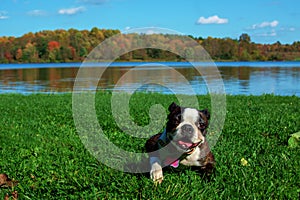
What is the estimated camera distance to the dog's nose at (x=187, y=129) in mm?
4277

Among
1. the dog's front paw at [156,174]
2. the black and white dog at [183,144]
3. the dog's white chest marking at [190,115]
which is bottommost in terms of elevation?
the dog's front paw at [156,174]

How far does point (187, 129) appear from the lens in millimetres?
4285

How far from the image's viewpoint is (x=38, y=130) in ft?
27.2

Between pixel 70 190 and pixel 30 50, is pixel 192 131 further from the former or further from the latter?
pixel 30 50

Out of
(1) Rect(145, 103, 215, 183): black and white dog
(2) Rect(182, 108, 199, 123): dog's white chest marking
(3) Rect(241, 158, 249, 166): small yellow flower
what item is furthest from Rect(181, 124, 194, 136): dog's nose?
(3) Rect(241, 158, 249, 166): small yellow flower

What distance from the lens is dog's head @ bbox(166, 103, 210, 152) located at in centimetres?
430

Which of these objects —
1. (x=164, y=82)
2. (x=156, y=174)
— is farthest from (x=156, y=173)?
(x=164, y=82)

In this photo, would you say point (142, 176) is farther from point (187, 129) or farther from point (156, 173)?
point (187, 129)

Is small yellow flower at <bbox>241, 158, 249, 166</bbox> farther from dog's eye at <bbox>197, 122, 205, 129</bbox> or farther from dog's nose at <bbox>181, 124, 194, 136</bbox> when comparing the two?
dog's nose at <bbox>181, 124, 194, 136</bbox>

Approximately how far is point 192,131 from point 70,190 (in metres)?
1.61

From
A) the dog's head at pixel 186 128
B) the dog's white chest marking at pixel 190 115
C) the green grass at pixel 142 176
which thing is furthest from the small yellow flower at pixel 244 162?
the dog's white chest marking at pixel 190 115

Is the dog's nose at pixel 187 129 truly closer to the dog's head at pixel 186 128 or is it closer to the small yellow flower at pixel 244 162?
the dog's head at pixel 186 128

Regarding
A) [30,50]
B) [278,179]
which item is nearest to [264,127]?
[278,179]

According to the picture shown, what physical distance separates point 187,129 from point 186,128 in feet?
0.06
